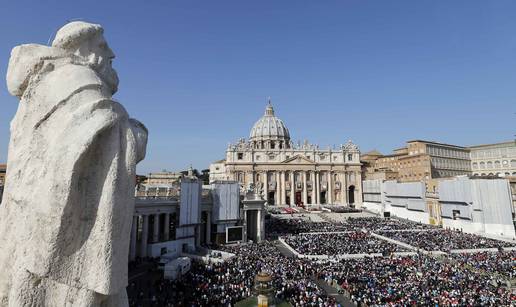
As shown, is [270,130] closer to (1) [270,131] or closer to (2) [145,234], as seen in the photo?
(1) [270,131]

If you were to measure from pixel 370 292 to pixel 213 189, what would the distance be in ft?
62.2

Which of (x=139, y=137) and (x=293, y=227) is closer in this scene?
(x=139, y=137)

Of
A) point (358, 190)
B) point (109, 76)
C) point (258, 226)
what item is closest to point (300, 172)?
point (358, 190)

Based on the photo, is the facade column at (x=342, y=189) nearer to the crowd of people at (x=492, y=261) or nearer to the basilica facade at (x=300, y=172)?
the basilica facade at (x=300, y=172)

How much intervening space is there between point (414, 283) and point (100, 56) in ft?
58.9

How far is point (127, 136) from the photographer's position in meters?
3.24

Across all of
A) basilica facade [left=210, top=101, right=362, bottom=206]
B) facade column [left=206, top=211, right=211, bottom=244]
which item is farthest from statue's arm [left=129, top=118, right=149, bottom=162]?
basilica facade [left=210, top=101, right=362, bottom=206]

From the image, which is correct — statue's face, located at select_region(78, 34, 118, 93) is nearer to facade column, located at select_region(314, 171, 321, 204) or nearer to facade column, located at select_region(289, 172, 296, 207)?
facade column, located at select_region(289, 172, 296, 207)

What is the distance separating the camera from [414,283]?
54.8 feet

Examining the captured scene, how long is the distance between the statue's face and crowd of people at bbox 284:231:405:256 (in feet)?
75.4

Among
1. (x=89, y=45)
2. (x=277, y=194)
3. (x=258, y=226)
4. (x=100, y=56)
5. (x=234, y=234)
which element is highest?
(x=89, y=45)

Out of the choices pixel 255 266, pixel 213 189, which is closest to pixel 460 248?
pixel 255 266

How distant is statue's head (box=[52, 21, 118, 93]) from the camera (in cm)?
367

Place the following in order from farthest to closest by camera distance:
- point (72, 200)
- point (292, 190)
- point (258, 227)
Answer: point (292, 190)
point (258, 227)
point (72, 200)
